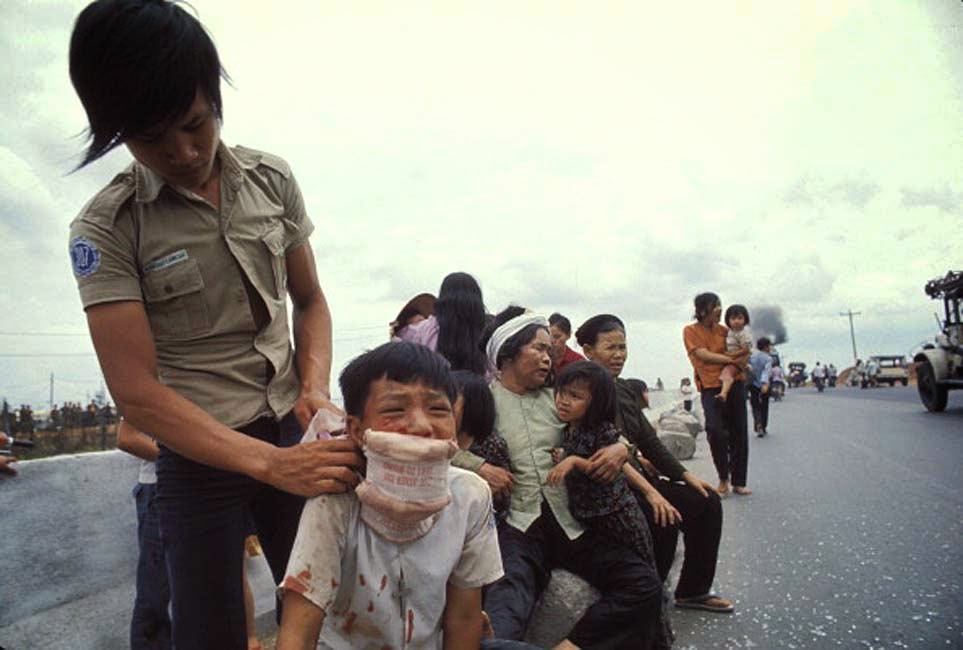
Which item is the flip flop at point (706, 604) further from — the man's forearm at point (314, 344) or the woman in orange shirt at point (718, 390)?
the woman in orange shirt at point (718, 390)

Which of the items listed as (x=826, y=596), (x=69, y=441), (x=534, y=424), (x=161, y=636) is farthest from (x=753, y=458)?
(x=69, y=441)

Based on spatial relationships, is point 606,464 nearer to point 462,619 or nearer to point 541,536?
point 541,536

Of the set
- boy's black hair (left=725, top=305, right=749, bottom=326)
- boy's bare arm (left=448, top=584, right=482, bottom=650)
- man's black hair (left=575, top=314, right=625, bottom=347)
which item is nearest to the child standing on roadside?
boy's black hair (left=725, top=305, right=749, bottom=326)

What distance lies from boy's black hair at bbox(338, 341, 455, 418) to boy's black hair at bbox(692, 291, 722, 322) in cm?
469

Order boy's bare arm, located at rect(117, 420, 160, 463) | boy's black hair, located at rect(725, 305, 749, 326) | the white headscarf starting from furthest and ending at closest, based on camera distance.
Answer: boy's black hair, located at rect(725, 305, 749, 326)
the white headscarf
boy's bare arm, located at rect(117, 420, 160, 463)

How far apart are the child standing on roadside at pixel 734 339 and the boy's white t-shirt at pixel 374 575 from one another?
182 inches

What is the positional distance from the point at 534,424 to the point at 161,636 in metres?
1.74

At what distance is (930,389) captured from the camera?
1205 centimetres

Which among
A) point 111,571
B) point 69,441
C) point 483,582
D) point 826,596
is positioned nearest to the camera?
point 483,582

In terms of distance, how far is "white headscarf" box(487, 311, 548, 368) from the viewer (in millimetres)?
3125

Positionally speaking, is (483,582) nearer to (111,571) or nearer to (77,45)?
(77,45)

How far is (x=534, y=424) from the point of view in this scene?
9.68 feet

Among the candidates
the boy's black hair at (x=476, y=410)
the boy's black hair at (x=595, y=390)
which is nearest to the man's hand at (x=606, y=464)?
the boy's black hair at (x=595, y=390)

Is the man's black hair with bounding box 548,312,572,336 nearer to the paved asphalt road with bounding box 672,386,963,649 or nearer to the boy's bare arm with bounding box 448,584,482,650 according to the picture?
the paved asphalt road with bounding box 672,386,963,649
